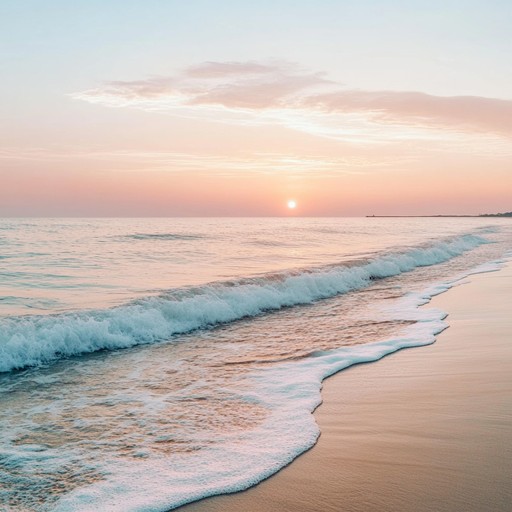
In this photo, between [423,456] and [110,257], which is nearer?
[423,456]

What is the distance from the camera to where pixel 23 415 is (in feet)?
20.1

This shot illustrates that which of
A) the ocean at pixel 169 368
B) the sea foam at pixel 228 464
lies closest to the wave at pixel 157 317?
the ocean at pixel 169 368

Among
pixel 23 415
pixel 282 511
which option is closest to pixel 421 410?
pixel 282 511

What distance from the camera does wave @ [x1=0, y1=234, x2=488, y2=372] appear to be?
31.0ft

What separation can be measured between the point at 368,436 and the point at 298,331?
6087mm

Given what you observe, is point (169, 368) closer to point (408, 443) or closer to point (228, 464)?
point (228, 464)

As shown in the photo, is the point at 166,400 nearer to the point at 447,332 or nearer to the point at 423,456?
the point at 423,456

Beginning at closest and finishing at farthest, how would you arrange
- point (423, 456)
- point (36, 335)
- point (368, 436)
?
1. point (423, 456)
2. point (368, 436)
3. point (36, 335)

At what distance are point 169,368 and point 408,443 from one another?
4.38 m

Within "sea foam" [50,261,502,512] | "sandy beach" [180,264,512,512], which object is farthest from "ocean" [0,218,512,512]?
"sandy beach" [180,264,512,512]

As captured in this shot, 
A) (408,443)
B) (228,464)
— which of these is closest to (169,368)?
(228,464)

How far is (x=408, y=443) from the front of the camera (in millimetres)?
4965

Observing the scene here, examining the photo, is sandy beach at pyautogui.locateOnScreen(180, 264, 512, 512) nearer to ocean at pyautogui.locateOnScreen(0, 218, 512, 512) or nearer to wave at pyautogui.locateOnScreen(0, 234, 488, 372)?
ocean at pyautogui.locateOnScreen(0, 218, 512, 512)

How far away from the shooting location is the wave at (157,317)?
31.0 ft
